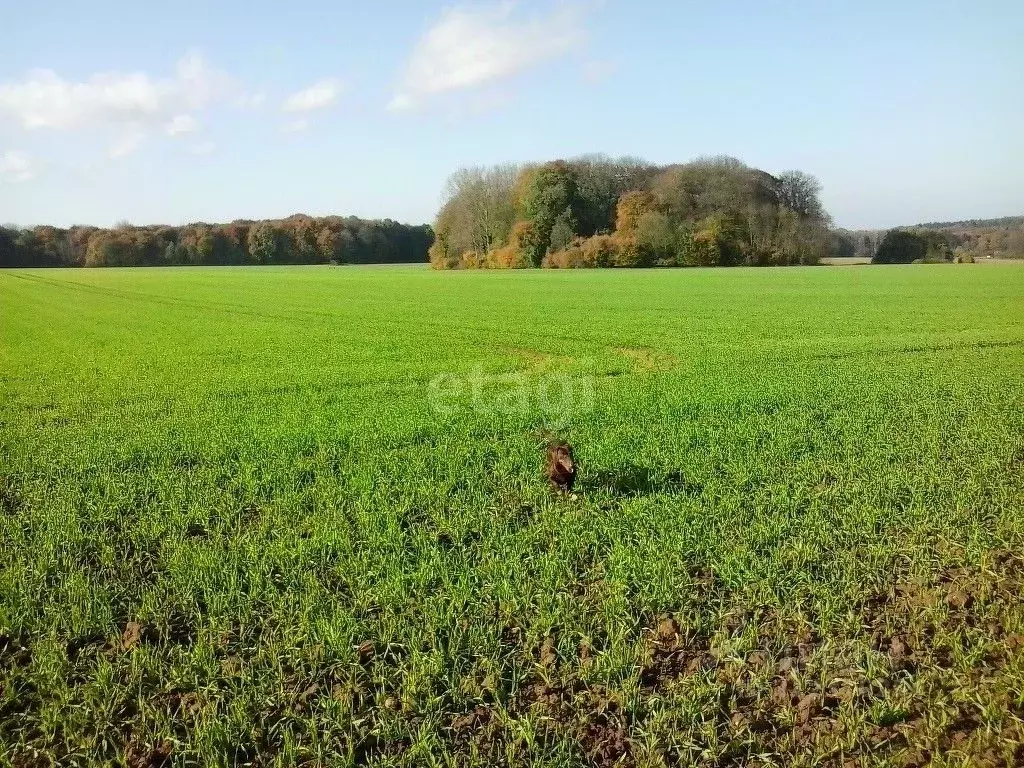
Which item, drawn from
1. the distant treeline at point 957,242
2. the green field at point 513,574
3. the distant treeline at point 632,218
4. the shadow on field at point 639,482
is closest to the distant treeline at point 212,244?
the distant treeline at point 632,218

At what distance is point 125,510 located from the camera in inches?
301

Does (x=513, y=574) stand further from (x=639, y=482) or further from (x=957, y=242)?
(x=957, y=242)

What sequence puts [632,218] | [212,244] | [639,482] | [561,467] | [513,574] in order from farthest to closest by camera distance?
[212,244] < [632,218] < [639,482] < [561,467] < [513,574]

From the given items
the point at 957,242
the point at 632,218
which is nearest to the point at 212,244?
the point at 632,218

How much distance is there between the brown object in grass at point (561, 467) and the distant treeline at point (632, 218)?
2853 inches

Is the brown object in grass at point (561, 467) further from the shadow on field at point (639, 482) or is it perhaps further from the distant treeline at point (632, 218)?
the distant treeline at point (632, 218)

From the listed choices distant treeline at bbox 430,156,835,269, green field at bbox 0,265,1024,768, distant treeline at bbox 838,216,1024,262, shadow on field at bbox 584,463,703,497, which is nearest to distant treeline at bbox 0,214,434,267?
distant treeline at bbox 430,156,835,269

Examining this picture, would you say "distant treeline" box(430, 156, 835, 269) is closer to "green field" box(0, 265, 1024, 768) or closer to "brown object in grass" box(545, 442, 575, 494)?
"green field" box(0, 265, 1024, 768)

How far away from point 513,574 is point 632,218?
78934 mm

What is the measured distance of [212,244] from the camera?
10656 centimetres

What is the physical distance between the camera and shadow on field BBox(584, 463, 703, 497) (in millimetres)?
8008

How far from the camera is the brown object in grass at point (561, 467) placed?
7.73 m

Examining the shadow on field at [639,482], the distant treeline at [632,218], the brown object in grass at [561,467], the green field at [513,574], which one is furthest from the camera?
the distant treeline at [632,218]

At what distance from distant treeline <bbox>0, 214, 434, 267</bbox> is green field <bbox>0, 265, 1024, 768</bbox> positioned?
99.1 meters
